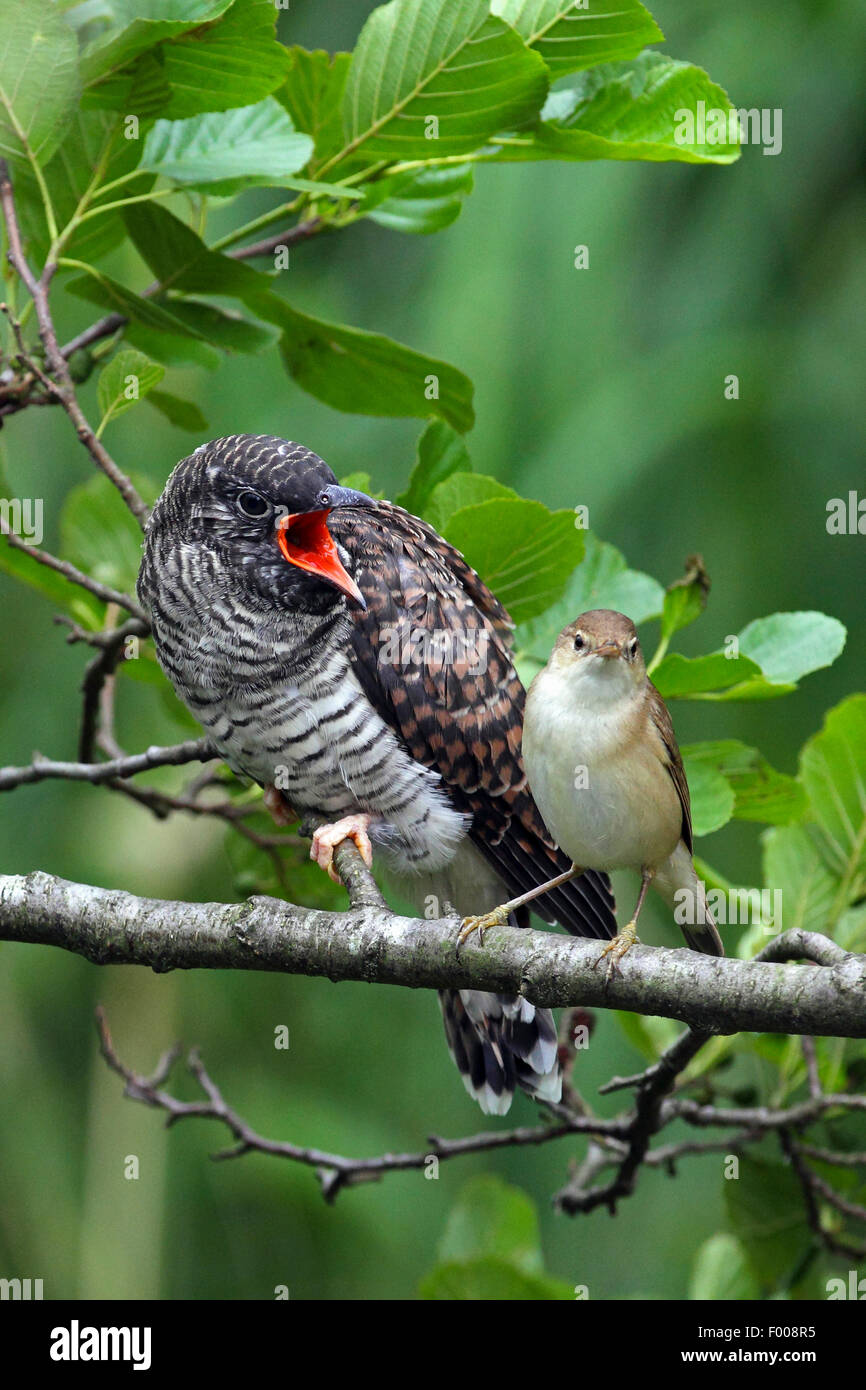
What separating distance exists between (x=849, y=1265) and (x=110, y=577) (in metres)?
2.10

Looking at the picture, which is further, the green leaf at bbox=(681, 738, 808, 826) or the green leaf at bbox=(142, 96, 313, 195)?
the green leaf at bbox=(681, 738, 808, 826)

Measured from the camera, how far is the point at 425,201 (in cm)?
243

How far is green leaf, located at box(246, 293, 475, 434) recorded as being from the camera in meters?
2.25

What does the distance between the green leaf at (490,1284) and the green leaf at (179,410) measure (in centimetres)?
154

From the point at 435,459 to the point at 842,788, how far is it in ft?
2.96

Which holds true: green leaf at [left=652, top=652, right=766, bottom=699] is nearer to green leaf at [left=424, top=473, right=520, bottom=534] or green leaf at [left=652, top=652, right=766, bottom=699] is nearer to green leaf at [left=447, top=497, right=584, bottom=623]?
green leaf at [left=447, top=497, right=584, bottom=623]

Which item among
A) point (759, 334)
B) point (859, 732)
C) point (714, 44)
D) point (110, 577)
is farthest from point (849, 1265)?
point (714, 44)

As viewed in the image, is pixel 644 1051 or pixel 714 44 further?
pixel 714 44

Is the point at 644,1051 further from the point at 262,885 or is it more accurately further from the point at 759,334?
the point at 759,334

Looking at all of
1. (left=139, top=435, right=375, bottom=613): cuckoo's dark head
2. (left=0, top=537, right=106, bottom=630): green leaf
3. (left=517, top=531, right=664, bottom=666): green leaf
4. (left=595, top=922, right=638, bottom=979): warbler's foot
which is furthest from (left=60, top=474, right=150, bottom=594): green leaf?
(left=595, top=922, right=638, bottom=979): warbler's foot

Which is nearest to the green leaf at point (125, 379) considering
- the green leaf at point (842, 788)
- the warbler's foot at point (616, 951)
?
the warbler's foot at point (616, 951)

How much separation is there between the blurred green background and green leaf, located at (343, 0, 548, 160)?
173 cm

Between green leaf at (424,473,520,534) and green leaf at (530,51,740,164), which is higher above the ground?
green leaf at (530,51,740,164)

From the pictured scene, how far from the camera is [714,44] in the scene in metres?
4.38
